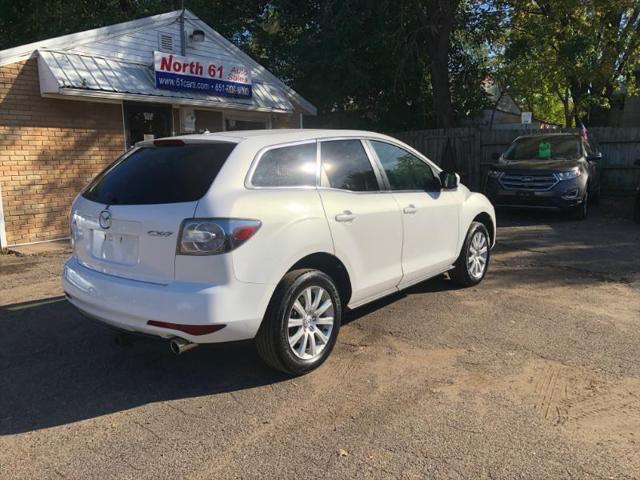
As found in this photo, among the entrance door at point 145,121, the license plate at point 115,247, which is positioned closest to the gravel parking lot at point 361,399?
the license plate at point 115,247

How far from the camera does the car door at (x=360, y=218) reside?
4.23m

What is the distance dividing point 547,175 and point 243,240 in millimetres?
9148

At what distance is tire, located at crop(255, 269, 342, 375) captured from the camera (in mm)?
3709

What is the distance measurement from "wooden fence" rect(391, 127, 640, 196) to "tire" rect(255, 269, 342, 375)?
10044mm

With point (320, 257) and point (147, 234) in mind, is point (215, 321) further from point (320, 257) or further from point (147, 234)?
point (320, 257)

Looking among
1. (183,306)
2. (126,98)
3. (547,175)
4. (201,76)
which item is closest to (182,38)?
(201,76)

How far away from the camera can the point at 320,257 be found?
13.4ft

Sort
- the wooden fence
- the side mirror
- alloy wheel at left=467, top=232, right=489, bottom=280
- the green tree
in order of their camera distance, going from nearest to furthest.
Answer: the side mirror
alloy wheel at left=467, top=232, right=489, bottom=280
the wooden fence
the green tree

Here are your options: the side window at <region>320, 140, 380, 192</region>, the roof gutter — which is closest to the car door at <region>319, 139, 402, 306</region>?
the side window at <region>320, 140, 380, 192</region>

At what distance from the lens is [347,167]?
456cm

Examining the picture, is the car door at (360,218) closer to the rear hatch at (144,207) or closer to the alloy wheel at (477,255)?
the rear hatch at (144,207)

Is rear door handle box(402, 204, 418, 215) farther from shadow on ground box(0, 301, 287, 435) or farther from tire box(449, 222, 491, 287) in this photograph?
shadow on ground box(0, 301, 287, 435)

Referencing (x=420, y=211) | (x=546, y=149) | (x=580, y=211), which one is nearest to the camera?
(x=420, y=211)

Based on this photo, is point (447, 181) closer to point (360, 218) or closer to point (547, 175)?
point (360, 218)
